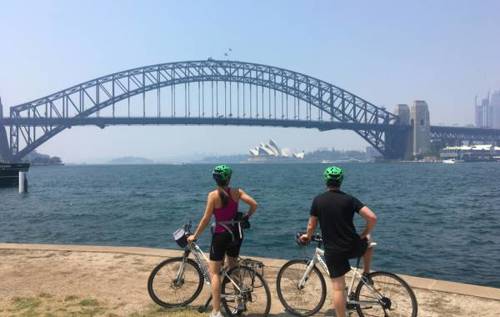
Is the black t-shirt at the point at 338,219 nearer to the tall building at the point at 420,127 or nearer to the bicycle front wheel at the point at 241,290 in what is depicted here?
the bicycle front wheel at the point at 241,290

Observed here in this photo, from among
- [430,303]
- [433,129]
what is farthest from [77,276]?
[433,129]

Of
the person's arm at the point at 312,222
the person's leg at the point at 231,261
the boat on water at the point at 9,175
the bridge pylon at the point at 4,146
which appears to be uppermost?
the bridge pylon at the point at 4,146

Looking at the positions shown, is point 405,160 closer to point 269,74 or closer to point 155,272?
point 269,74

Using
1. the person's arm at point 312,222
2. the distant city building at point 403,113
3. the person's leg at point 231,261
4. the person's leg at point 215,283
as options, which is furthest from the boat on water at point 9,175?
the distant city building at point 403,113

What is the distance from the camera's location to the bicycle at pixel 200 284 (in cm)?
505

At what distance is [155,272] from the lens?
5605 millimetres

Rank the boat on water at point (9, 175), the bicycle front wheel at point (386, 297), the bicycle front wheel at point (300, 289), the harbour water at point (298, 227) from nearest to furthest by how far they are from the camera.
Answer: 1. the bicycle front wheel at point (386, 297)
2. the bicycle front wheel at point (300, 289)
3. the harbour water at point (298, 227)
4. the boat on water at point (9, 175)

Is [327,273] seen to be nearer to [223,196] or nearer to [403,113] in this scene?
[223,196]

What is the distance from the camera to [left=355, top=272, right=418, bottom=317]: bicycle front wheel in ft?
15.6

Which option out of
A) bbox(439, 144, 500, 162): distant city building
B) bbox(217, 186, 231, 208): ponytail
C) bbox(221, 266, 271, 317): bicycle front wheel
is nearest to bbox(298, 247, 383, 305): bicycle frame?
bbox(221, 266, 271, 317): bicycle front wheel

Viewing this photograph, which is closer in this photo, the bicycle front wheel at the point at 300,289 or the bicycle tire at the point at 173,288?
the bicycle front wheel at the point at 300,289

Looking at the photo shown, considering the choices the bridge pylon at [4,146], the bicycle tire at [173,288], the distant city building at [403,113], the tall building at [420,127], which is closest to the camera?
the bicycle tire at [173,288]

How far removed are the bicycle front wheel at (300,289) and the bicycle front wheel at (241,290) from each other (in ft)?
1.03

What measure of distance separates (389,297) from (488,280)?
638 centimetres
